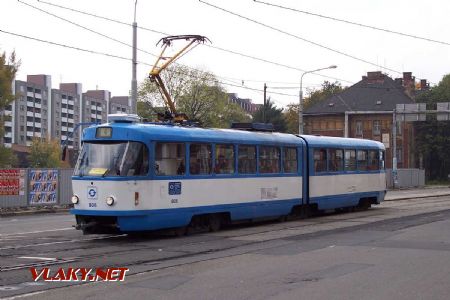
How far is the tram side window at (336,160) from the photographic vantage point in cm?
2236

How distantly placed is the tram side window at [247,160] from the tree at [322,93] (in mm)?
78874

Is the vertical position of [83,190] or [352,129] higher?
[352,129]

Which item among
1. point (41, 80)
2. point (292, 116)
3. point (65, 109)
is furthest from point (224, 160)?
point (65, 109)

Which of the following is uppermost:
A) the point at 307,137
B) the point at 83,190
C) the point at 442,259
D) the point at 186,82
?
the point at 186,82

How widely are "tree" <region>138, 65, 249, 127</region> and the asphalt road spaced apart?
59400 millimetres

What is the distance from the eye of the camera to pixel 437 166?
8131 cm

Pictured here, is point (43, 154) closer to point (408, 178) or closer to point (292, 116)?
point (292, 116)

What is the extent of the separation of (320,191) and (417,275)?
11.6 m

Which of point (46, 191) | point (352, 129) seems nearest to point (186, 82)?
point (352, 129)

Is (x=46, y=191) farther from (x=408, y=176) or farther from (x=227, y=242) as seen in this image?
(x=408, y=176)

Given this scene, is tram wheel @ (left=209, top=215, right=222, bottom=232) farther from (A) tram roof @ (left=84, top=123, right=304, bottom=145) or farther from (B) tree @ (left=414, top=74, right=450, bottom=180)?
(B) tree @ (left=414, top=74, right=450, bottom=180)

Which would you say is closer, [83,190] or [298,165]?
Answer: [83,190]

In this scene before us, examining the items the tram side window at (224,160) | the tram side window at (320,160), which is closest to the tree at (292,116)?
the tram side window at (320,160)

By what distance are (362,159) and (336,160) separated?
236 centimetres
